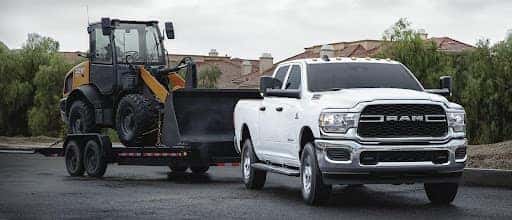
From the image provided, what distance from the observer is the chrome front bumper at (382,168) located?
11391 millimetres

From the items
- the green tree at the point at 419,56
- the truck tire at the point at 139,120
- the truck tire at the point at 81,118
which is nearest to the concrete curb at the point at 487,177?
the truck tire at the point at 139,120

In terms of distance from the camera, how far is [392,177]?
455 inches

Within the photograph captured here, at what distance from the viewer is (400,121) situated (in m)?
11.6

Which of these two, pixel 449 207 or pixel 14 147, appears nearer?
pixel 449 207

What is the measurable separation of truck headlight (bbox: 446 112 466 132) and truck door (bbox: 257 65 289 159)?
103 inches

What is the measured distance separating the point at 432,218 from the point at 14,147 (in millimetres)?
28744

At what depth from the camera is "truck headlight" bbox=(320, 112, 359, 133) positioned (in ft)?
37.7

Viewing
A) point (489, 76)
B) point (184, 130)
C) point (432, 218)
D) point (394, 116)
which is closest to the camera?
point (432, 218)

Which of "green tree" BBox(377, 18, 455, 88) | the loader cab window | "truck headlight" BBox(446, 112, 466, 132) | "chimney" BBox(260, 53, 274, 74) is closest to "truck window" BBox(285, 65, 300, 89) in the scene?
"truck headlight" BBox(446, 112, 466, 132)

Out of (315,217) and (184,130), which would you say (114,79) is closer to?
(184,130)

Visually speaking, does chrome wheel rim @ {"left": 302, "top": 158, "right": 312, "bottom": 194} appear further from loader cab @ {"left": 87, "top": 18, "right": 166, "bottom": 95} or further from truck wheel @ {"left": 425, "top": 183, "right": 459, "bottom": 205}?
loader cab @ {"left": 87, "top": 18, "right": 166, "bottom": 95}

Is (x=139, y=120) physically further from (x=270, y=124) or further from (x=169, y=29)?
(x=270, y=124)

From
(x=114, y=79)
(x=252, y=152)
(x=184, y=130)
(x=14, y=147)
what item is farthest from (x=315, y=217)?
(x=14, y=147)

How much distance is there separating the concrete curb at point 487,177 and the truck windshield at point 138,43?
7.57 metres
